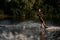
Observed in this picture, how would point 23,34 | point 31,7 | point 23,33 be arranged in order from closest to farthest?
point 23,34 → point 23,33 → point 31,7

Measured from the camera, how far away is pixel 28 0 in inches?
1529

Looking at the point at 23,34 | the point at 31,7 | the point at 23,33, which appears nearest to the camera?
the point at 23,34

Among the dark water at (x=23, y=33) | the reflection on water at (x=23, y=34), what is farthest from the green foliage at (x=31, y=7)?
the reflection on water at (x=23, y=34)

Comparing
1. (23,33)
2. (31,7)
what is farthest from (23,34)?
(31,7)

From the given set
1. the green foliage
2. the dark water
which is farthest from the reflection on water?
the green foliage

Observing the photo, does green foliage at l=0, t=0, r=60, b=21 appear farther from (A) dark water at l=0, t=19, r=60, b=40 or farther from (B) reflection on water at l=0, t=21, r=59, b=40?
(B) reflection on water at l=0, t=21, r=59, b=40

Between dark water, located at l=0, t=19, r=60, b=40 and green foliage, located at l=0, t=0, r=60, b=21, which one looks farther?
green foliage, located at l=0, t=0, r=60, b=21

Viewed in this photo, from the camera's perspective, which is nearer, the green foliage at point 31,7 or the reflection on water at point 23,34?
the reflection on water at point 23,34

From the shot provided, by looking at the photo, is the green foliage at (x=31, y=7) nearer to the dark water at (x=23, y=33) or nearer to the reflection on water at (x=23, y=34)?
the dark water at (x=23, y=33)

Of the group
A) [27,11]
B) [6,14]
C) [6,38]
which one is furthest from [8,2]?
[6,38]

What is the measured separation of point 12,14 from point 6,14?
1.71m

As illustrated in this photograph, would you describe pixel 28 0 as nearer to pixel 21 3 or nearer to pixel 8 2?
pixel 21 3

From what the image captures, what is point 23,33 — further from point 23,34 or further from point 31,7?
point 31,7

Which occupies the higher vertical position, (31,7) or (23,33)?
(31,7)
